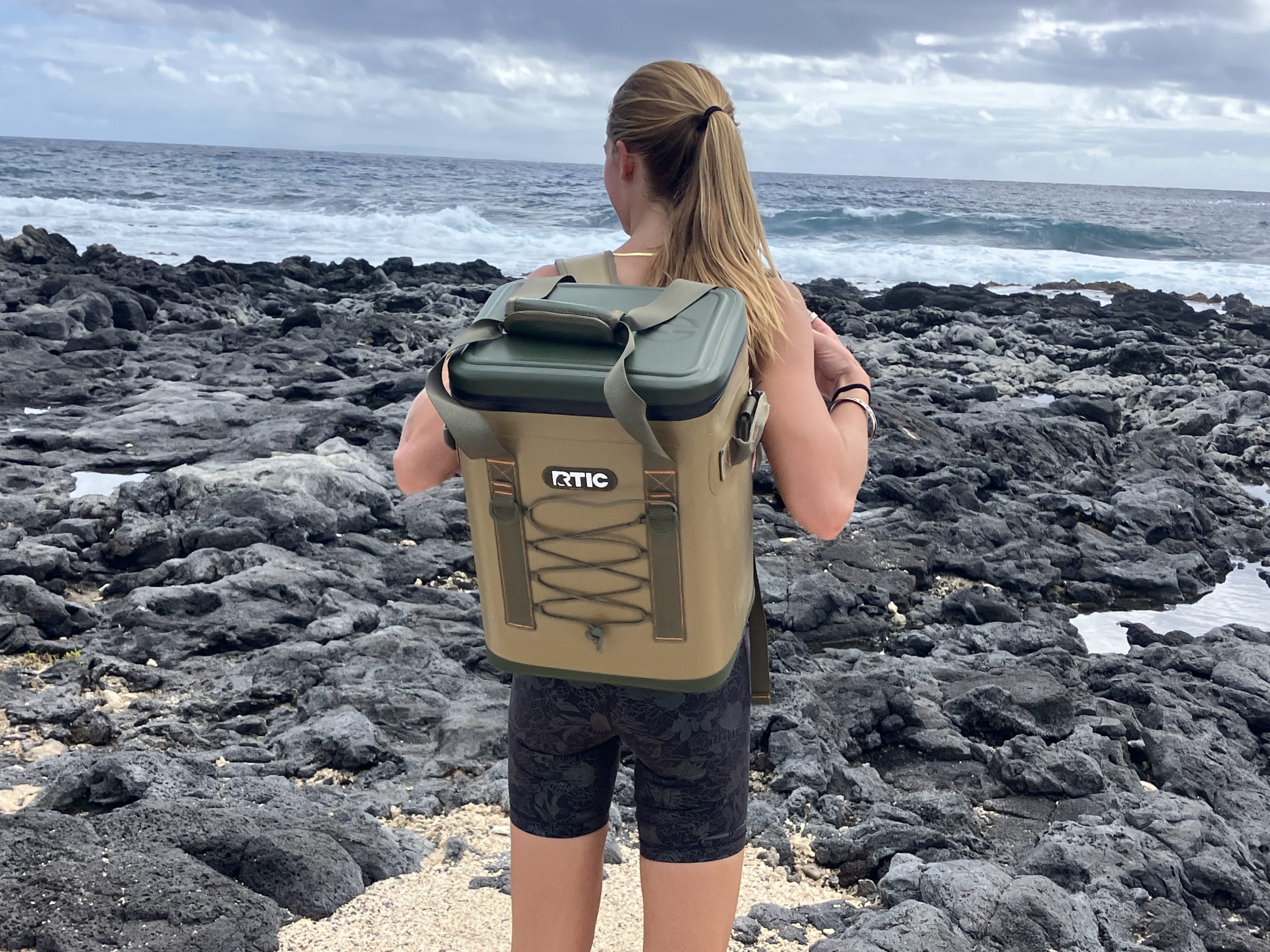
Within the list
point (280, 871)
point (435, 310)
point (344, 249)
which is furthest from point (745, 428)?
point (344, 249)

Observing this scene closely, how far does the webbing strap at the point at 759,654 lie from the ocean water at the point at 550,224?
2693cm

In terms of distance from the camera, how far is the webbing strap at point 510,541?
1.46 metres

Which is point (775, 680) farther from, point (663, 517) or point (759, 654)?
Answer: point (663, 517)

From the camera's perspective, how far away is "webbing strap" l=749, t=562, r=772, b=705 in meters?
1.86

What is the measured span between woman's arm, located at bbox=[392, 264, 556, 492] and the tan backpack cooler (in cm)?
17

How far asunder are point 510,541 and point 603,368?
0.31 m

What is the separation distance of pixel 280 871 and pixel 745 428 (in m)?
2.19

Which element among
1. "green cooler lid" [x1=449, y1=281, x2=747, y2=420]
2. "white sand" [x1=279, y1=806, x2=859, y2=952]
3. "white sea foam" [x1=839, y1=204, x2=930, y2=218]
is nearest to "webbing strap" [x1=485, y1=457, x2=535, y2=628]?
"green cooler lid" [x1=449, y1=281, x2=747, y2=420]

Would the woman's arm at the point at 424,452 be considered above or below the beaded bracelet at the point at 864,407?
below

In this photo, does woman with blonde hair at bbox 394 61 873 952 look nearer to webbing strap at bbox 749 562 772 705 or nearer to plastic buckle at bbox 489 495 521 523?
webbing strap at bbox 749 562 772 705

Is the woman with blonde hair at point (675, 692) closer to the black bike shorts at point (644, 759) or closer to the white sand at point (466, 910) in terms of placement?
the black bike shorts at point (644, 759)

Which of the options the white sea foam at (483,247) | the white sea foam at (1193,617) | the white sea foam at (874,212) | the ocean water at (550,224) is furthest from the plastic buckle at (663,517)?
the white sea foam at (874,212)

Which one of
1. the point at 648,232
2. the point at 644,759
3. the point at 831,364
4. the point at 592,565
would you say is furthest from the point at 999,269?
the point at 592,565

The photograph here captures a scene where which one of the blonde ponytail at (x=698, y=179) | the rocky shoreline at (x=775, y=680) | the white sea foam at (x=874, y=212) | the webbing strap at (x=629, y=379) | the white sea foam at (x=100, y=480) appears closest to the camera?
the webbing strap at (x=629, y=379)
